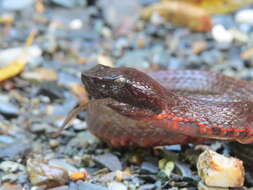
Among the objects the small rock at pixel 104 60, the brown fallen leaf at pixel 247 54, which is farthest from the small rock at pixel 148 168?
the brown fallen leaf at pixel 247 54

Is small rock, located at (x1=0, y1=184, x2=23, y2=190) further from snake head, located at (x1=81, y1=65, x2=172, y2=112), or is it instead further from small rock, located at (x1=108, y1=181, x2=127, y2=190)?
snake head, located at (x1=81, y1=65, x2=172, y2=112)

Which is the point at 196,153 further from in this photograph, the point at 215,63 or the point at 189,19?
the point at 189,19

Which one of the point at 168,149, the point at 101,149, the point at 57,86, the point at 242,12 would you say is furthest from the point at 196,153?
the point at 242,12

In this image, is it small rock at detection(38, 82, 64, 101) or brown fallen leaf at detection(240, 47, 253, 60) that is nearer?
small rock at detection(38, 82, 64, 101)

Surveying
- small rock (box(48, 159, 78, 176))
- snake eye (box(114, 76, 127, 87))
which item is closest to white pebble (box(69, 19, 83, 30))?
small rock (box(48, 159, 78, 176))

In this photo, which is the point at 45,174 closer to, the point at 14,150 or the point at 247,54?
the point at 14,150

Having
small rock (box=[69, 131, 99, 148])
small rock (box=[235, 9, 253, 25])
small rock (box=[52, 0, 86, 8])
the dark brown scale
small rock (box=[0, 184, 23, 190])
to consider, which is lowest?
small rock (box=[0, 184, 23, 190])

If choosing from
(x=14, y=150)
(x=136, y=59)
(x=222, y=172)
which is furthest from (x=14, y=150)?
(x=136, y=59)
